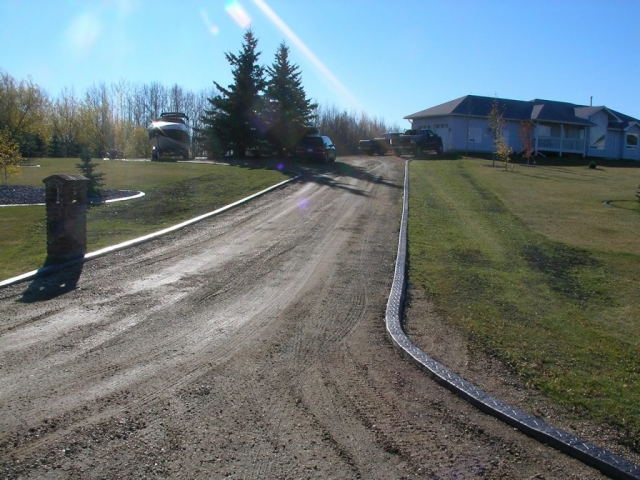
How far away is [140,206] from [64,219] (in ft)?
19.4

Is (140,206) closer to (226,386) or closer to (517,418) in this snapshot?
(226,386)

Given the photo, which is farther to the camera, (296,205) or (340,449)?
(296,205)

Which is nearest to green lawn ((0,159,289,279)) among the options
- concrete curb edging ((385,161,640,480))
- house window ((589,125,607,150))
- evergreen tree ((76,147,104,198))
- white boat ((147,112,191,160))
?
evergreen tree ((76,147,104,198))

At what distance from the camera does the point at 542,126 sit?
49375 millimetres

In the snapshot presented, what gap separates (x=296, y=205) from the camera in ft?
57.0

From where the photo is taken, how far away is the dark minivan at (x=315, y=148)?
31.4m

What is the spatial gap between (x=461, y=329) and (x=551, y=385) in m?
1.68

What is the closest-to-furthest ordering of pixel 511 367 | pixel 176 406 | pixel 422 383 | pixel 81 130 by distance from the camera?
pixel 176 406 → pixel 422 383 → pixel 511 367 → pixel 81 130

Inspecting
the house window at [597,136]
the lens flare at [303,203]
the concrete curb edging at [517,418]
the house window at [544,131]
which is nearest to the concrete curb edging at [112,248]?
the lens flare at [303,203]

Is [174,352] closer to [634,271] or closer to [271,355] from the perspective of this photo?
[271,355]

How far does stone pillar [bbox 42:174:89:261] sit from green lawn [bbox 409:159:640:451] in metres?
5.86

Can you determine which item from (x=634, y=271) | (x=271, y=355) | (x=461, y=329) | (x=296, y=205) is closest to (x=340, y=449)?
(x=271, y=355)

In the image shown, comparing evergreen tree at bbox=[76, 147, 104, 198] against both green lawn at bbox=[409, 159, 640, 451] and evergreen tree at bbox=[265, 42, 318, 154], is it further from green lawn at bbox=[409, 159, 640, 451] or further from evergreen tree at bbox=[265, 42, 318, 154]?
evergreen tree at bbox=[265, 42, 318, 154]

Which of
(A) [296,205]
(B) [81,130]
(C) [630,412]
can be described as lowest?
→ (C) [630,412]
